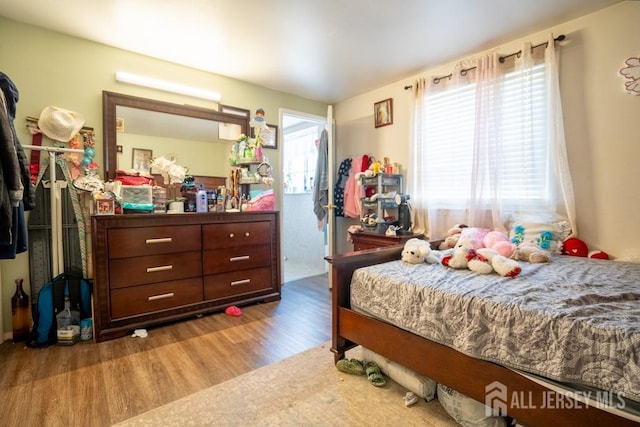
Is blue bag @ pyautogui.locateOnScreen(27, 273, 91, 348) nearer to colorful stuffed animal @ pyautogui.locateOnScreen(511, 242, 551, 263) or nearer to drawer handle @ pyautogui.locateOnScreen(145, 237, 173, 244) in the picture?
drawer handle @ pyautogui.locateOnScreen(145, 237, 173, 244)

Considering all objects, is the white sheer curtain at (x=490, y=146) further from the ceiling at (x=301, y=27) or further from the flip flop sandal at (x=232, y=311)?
the flip flop sandal at (x=232, y=311)

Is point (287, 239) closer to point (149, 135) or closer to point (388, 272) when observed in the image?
point (149, 135)

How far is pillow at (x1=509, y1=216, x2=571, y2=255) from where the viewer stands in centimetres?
215

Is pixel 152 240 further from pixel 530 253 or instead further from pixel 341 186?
pixel 530 253

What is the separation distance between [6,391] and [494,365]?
96.2 inches

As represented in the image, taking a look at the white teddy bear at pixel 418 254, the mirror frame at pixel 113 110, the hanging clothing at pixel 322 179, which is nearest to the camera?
the white teddy bear at pixel 418 254

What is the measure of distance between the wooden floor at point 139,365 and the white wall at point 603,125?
7.02 ft

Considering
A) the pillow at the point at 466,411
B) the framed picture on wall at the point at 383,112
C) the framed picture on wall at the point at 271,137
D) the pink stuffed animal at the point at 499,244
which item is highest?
the framed picture on wall at the point at 383,112

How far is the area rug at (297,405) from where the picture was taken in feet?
4.44

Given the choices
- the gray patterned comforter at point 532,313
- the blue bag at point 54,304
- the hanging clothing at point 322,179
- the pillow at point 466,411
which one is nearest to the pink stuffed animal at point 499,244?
the gray patterned comforter at point 532,313

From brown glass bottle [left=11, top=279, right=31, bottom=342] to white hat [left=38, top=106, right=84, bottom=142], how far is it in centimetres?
112

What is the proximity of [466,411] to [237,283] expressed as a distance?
210 centimetres

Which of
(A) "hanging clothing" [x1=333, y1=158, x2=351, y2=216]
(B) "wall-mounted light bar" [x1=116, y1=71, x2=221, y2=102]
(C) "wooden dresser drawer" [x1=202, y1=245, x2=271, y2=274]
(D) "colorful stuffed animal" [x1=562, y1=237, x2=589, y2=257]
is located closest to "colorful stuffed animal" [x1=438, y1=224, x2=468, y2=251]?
(D) "colorful stuffed animal" [x1=562, y1=237, x2=589, y2=257]

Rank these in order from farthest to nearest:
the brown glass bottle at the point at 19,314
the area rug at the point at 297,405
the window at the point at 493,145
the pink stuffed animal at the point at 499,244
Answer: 1. the window at the point at 493,145
2. the brown glass bottle at the point at 19,314
3. the pink stuffed animal at the point at 499,244
4. the area rug at the point at 297,405
